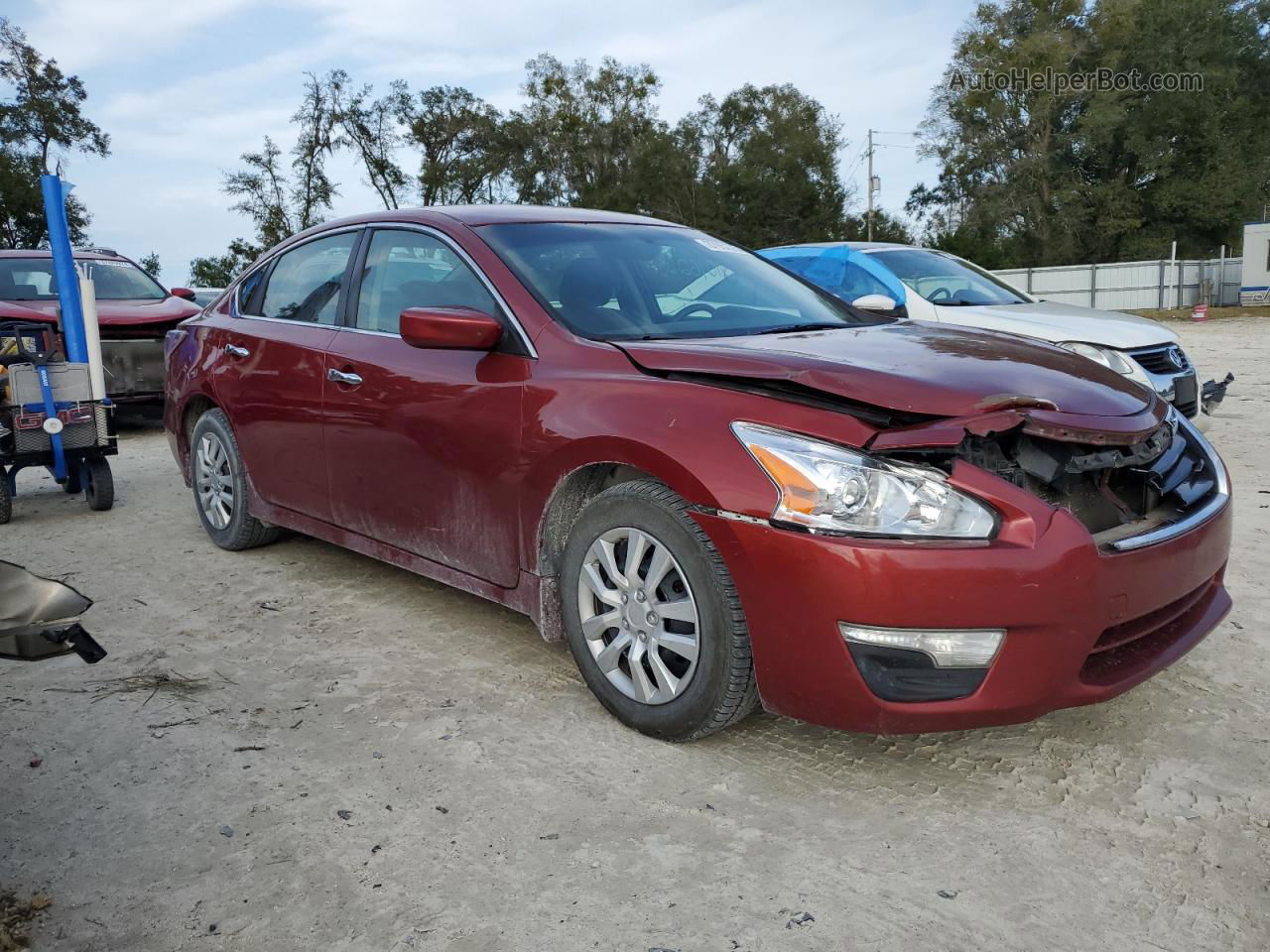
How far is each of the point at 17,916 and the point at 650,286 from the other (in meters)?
2.62

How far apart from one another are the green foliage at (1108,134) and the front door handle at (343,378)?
41.7 metres

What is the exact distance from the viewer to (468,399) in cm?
354

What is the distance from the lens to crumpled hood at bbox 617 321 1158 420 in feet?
Result: 8.80

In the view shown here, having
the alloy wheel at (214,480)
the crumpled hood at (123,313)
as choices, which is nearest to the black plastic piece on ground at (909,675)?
the alloy wheel at (214,480)

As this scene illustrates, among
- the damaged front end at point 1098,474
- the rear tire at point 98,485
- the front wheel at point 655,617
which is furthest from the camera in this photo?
the rear tire at point 98,485

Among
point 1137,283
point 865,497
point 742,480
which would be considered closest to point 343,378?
point 742,480

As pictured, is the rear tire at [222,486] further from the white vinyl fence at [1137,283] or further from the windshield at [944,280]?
the white vinyl fence at [1137,283]

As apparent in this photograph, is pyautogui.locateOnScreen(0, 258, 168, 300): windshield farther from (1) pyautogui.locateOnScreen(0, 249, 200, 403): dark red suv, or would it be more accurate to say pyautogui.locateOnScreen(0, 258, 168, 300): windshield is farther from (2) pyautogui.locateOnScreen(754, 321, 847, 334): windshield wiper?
(2) pyautogui.locateOnScreen(754, 321, 847, 334): windshield wiper

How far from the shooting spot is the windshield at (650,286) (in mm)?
3525

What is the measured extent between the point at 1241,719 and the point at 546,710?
2087 millimetres

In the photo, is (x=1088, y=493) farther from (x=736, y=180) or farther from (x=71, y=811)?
(x=736, y=180)

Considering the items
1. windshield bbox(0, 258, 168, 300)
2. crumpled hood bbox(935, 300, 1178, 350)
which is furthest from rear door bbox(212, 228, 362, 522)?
windshield bbox(0, 258, 168, 300)

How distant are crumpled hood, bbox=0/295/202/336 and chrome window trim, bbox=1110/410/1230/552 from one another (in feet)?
27.6

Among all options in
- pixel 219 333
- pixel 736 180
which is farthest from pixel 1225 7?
pixel 219 333
